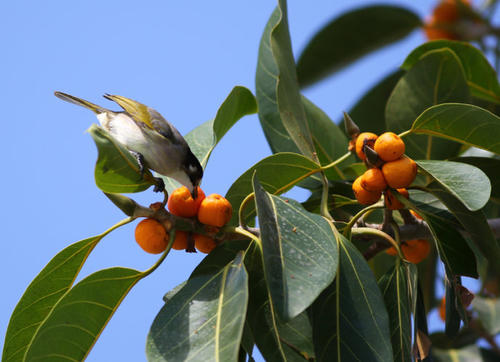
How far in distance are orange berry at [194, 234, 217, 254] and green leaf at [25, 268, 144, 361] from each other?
8.5 inches

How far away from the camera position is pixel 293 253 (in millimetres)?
1532

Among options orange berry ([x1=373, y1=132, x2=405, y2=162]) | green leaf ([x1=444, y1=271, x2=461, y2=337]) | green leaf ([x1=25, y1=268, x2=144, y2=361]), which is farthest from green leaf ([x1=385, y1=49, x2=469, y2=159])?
green leaf ([x1=25, y1=268, x2=144, y2=361])

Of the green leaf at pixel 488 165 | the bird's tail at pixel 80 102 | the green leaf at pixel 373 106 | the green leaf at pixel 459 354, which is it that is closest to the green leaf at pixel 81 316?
the green leaf at pixel 488 165

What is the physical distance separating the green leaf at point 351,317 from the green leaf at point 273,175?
31cm

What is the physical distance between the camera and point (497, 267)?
6.25ft

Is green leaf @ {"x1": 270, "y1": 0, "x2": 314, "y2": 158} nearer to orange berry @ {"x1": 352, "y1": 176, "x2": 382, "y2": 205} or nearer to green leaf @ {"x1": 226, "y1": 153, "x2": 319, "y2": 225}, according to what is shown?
green leaf @ {"x1": 226, "y1": 153, "x2": 319, "y2": 225}

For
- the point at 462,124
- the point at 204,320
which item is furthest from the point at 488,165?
the point at 204,320

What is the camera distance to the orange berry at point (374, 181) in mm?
1846

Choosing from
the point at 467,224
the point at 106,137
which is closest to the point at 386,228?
the point at 467,224

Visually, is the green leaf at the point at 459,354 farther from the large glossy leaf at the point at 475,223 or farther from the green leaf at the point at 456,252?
the large glossy leaf at the point at 475,223

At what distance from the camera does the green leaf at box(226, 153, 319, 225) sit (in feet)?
6.39

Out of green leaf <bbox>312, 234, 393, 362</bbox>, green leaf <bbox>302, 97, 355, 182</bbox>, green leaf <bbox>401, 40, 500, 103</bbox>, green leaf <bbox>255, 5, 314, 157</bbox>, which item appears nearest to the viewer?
green leaf <bbox>312, 234, 393, 362</bbox>

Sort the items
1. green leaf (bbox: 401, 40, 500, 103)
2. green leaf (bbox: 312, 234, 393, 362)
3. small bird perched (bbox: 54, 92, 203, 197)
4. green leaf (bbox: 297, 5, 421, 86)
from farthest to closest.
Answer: green leaf (bbox: 297, 5, 421, 86) < green leaf (bbox: 401, 40, 500, 103) < small bird perched (bbox: 54, 92, 203, 197) < green leaf (bbox: 312, 234, 393, 362)

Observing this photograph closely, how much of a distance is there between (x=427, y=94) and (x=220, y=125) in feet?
2.92
